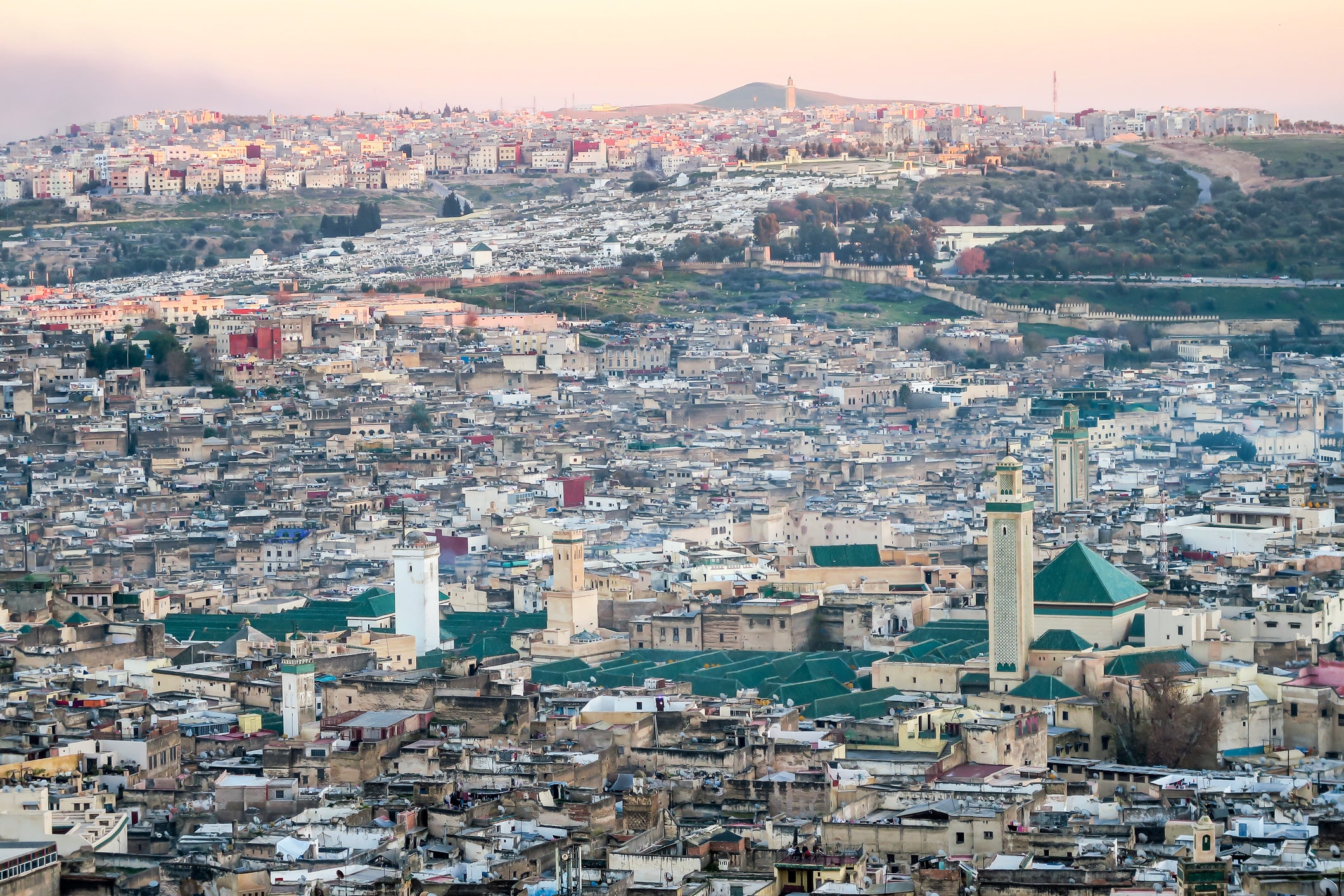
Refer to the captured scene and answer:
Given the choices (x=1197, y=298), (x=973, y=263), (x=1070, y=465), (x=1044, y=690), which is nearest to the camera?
(x=1044, y=690)

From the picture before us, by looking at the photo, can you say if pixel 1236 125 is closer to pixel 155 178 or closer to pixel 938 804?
pixel 155 178

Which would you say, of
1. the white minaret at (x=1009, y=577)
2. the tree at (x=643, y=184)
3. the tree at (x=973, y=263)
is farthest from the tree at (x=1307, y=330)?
the white minaret at (x=1009, y=577)

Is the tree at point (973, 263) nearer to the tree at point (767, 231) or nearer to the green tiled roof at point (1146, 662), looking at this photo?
the tree at point (767, 231)

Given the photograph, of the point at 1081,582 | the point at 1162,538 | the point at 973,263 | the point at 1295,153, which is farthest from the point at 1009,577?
the point at 1295,153

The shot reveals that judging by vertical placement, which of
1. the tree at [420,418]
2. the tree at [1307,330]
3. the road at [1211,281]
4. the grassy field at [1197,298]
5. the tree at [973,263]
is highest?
the tree at [973,263]

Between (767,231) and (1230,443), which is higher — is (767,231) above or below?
above

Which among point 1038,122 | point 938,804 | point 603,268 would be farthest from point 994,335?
point 1038,122

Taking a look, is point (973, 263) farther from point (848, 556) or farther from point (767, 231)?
point (848, 556)
